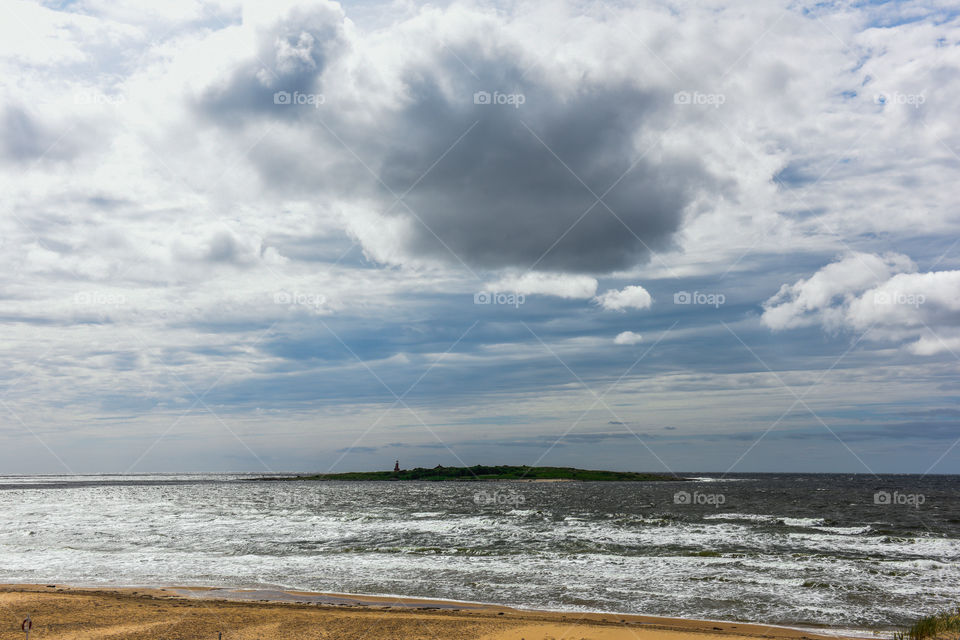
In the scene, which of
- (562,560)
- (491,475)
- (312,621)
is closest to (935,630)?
Answer: (562,560)

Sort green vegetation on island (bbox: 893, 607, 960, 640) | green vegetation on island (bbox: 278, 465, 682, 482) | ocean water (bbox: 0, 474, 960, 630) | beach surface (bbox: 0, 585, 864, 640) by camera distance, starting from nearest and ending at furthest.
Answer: green vegetation on island (bbox: 893, 607, 960, 640) < beach surface (bbox: 0, 585, 864, 640) < ocean water (bbox: 0, 474, 960, 630) < green vegetation on island (bbox: 278, 465, 682, 482)

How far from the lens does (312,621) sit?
18547 mm

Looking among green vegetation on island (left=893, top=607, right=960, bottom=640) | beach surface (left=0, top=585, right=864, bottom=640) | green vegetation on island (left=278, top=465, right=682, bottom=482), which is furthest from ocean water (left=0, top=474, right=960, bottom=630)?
green vegetation on island (left=278, top=465, right=682, bottom=482)

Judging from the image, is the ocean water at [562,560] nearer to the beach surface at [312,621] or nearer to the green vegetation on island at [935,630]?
the beach surface at [312,621]

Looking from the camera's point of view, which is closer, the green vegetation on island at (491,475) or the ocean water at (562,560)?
the ocean water at (562,560)

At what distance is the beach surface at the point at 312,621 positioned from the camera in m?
16.9

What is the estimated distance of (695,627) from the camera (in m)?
18.1

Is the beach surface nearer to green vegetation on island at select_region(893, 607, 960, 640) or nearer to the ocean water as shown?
the ocean water

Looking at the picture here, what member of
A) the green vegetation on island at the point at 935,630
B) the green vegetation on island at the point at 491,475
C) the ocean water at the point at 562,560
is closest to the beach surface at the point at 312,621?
the ocean water at the point at 562,560

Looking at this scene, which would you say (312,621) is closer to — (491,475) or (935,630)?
(935,630)

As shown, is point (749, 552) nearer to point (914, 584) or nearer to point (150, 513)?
point (914, 584)

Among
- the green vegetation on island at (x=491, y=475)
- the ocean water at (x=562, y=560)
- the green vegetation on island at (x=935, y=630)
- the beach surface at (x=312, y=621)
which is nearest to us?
the green vegetation on island at (x=935, y=630)

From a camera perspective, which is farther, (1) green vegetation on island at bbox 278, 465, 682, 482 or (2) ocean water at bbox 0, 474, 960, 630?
(1) green vegetation on island at bbox 278, 465, 682, 482

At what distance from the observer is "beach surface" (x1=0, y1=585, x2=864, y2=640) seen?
1687 cm
